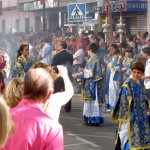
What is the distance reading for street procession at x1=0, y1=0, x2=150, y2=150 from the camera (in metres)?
4.16

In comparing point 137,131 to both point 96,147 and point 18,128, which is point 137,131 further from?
point 18,128

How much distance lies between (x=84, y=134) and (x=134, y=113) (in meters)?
3.23

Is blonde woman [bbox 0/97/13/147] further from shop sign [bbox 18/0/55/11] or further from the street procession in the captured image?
shop sign [bbox 18/0/55/11]

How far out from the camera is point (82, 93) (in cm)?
1323

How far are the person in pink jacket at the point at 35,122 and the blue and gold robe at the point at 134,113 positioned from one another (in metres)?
4.29

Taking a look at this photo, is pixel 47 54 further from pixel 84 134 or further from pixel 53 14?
pixel 53 14

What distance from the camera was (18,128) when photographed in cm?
415

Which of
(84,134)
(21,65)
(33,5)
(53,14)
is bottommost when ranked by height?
(84,134)

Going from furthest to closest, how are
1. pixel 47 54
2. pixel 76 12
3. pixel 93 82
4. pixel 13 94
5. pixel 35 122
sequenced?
pixel 47 54 → pixel 76 12 → pixel 93 82 → pixel 13 94 → pixel 35 122

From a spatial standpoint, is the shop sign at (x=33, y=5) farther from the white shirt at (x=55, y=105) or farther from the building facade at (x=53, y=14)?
the white shirt at (x=55, y=105)

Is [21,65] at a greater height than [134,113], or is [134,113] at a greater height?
[21,65]

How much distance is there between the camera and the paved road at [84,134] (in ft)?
34.8

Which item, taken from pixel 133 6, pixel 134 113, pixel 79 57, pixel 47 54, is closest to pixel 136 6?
pixel 133 6

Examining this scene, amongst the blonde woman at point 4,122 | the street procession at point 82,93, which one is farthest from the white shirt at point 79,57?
the blonde woman at point 4,122
